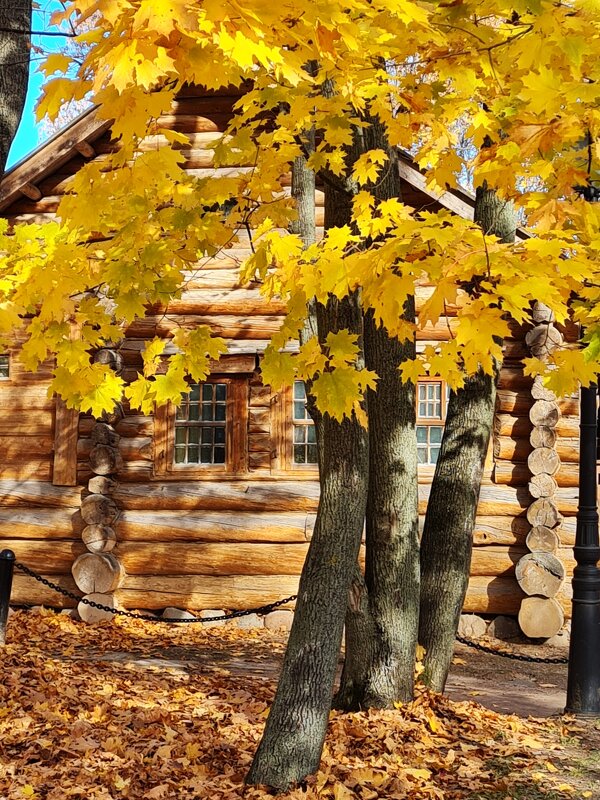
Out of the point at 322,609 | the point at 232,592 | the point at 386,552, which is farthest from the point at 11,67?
the point at 232,592

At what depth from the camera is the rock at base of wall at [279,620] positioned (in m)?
10.3

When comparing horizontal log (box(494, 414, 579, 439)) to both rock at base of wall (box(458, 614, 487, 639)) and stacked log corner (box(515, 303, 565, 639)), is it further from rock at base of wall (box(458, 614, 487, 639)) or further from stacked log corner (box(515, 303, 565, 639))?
rock at base of wall (box(458, 614, 487, 639))

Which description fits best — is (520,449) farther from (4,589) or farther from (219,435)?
(4,589)

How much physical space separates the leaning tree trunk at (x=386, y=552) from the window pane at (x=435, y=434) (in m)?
4.91

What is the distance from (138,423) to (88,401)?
6044 mm

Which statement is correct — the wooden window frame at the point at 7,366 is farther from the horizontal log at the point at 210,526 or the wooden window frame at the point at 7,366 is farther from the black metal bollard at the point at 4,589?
the black metal bollard at the point at 4,589

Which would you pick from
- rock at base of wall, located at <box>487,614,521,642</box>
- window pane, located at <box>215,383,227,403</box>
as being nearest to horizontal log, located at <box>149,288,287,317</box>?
window pane, located at <box>215,383,227,403</box>

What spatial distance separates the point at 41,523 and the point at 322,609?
677cm

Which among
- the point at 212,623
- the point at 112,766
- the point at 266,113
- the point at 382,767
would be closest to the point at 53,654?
the point at 212,623

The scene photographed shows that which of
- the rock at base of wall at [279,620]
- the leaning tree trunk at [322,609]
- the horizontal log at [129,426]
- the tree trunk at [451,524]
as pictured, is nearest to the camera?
the leaning tree trunk at [322,609]

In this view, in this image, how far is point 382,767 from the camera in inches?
194

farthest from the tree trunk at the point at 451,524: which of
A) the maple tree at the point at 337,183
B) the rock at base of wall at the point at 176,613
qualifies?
the rock at base of wall at the point at 176,613

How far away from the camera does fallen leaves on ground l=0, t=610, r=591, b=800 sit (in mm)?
4695

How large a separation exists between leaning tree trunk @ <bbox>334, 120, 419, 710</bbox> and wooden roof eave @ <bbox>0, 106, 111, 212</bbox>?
5822 millimetres
